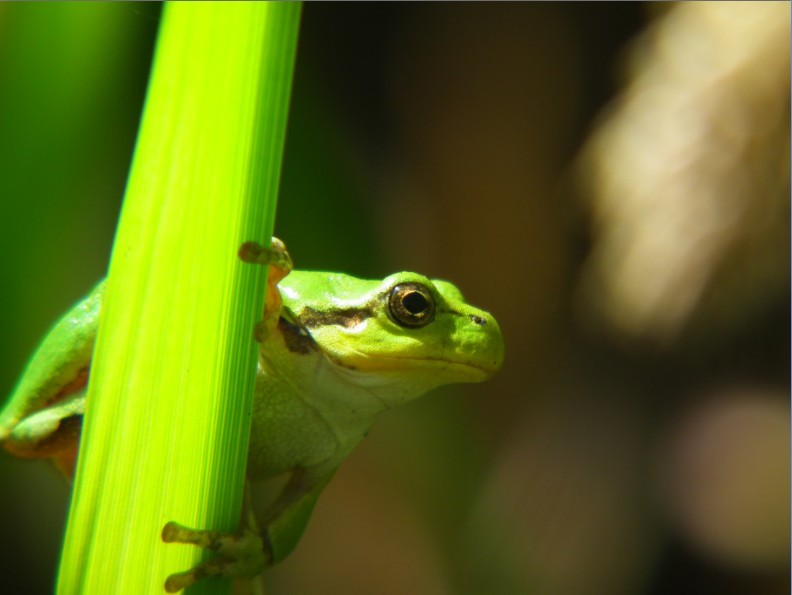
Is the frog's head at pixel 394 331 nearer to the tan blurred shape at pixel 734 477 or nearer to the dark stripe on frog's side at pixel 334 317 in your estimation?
the dark stripe on frog's side at pixel 334 317

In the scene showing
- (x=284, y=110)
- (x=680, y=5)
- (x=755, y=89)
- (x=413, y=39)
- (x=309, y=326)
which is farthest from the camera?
(x=413, y=39)

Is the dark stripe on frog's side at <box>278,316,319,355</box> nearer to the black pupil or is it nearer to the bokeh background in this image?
the black pupil

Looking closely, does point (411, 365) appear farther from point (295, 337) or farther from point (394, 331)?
point (295, 337)

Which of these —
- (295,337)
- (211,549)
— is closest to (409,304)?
(295,337)

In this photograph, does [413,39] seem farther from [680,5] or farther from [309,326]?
[309,326]

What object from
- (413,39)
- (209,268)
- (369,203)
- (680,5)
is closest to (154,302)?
(209,268)

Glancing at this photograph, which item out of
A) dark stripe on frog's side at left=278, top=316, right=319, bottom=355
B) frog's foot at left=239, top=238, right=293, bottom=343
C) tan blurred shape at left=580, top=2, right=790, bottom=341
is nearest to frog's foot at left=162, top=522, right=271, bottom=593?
frog's foot at left=239, top=238, right=293, bottom=343
